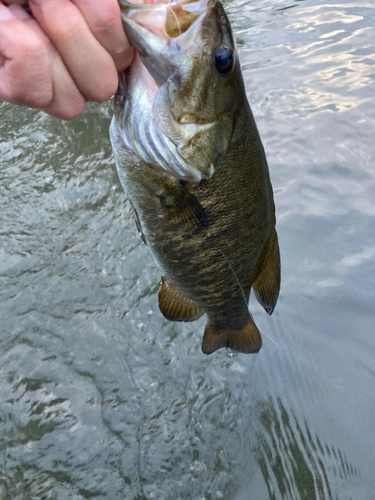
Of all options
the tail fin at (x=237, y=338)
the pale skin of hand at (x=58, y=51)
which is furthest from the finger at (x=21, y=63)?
the tail fin at (x=237, y=338)

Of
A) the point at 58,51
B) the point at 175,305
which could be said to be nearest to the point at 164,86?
the point at 58,51

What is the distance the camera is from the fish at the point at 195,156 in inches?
49.4

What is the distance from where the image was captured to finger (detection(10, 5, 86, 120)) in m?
0.97

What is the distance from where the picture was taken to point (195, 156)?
144 centimetres

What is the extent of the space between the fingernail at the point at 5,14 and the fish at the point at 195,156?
0.29 m

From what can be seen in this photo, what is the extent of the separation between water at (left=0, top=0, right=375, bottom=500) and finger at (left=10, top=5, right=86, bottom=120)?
2112 millimetres

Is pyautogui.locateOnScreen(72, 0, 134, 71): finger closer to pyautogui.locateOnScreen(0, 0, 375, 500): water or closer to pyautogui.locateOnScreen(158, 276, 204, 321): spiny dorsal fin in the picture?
pyautogui.locateOnScreen(158, 276, 204, 321): spiny dorsal fin

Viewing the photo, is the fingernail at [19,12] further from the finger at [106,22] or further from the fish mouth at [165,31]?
the fish mouth at [165,31]

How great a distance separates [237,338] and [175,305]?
366 millimetres

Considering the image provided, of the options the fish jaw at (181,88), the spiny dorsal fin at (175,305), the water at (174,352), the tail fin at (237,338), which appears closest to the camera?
the fish jaw at (181,88)

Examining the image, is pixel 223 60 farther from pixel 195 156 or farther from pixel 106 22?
pixel 106 22

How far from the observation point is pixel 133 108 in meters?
1.39

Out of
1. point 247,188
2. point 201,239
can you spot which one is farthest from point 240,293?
point 247,188

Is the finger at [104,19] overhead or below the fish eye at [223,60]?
overhead
